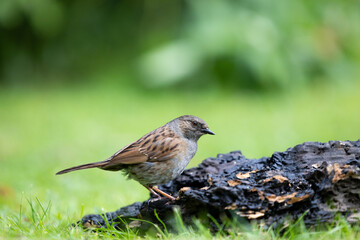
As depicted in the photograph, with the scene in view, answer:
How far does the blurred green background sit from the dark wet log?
3.80 m

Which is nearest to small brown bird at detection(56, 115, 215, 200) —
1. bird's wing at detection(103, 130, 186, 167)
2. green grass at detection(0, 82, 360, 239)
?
bird's wing at detection(103, 130, 186, 167)

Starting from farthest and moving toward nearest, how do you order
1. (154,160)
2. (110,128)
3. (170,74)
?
(170,74)
(110,128)
(154,160)

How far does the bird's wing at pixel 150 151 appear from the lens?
485cm

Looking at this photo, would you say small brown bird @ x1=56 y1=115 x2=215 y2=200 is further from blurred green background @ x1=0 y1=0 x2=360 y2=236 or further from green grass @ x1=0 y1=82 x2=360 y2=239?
blurred green background @ x1=0 y1=0 x2=360 y2=236

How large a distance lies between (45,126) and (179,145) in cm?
619

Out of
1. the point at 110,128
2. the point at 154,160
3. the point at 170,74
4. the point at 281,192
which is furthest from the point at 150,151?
the point at 170,74

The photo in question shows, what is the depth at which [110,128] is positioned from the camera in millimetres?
10344

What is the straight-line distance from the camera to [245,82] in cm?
1179

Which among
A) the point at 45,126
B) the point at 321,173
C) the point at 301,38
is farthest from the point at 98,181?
the point at 301,38

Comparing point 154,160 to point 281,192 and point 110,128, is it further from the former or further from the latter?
point 110,128

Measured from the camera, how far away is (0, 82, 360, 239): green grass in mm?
6626

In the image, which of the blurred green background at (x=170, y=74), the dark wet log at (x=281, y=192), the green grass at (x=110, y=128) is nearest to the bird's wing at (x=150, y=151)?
the dark wet log at (x=281, y=192)

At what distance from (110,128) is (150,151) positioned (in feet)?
18.1

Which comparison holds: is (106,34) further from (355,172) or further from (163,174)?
(355,172)
